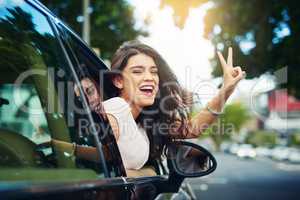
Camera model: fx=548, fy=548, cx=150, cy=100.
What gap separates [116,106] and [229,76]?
1.72 feet

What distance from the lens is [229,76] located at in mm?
2346

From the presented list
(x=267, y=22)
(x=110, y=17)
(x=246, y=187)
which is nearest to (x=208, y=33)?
(x=267, y=22)

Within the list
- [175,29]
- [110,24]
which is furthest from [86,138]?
[110,24]

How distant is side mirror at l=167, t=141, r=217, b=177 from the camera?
2357 millimetres

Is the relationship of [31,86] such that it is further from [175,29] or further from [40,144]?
[175,29]

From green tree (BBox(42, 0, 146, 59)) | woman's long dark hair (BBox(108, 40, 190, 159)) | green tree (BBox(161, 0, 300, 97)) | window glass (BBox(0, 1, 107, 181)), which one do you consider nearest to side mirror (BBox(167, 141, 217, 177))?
woman's long dark hair (BBox(108, 40, 190, 159))

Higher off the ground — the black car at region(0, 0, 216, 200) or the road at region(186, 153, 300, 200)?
the black car at region(0, 0, 216, 200)

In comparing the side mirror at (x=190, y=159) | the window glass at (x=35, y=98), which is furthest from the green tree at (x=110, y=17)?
the window glass at (x=35, y=98)

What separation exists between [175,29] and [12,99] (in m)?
2.69

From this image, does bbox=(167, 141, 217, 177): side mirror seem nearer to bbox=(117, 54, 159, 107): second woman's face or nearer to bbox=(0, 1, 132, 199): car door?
bbox=(117, 54, 159, 107): second woman's face

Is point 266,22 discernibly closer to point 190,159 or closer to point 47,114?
point 190,159

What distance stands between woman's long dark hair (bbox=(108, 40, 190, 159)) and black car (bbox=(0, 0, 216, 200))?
225 mm

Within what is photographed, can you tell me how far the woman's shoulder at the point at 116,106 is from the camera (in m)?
2.14

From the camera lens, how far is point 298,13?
11141 millimetres
